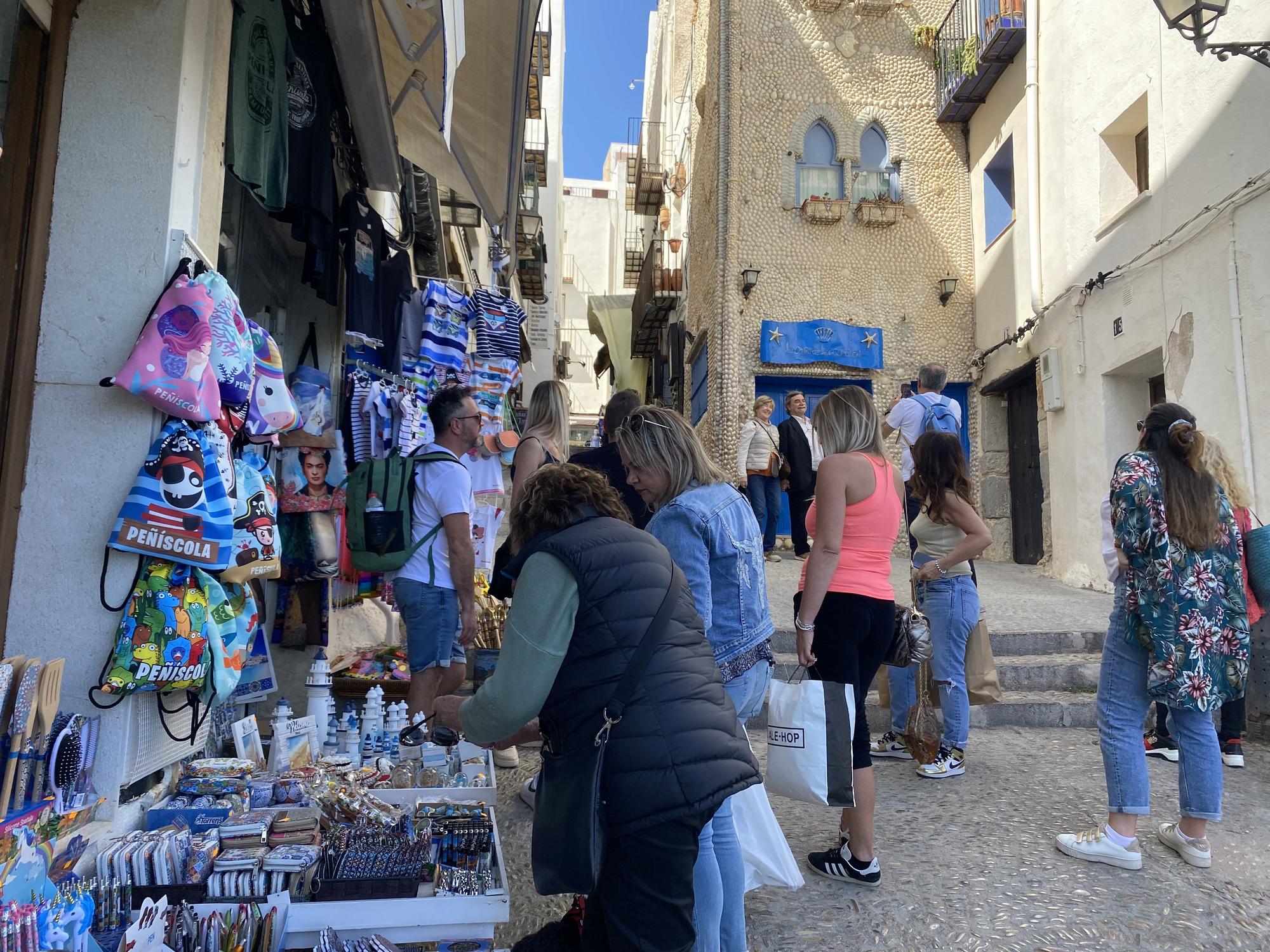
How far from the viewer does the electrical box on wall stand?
9648 millimetres

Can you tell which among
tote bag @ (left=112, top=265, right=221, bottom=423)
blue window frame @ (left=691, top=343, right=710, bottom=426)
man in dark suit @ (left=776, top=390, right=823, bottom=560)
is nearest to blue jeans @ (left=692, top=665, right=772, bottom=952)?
tote bag @ (left=112, top=265, right=221, bottom=423)

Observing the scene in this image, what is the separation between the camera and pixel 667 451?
8.63 ft

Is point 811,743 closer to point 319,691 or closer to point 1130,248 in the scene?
point 319,691

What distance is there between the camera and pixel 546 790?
1.90 metres

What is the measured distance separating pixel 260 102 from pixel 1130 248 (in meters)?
8.22

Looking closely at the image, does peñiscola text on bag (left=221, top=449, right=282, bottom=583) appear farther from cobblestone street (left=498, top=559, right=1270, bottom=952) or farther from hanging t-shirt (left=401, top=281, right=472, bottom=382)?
hanging t-shirt (left=401, top=281, right=472, bottom=382)

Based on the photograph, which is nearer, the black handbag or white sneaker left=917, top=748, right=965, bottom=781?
the black handbag

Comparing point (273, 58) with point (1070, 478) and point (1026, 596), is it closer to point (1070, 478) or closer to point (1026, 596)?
point (1026, 596)

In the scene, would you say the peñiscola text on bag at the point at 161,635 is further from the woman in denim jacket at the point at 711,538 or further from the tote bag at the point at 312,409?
the tote bag at the point at 312,409

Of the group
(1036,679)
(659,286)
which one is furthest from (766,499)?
(659,286)

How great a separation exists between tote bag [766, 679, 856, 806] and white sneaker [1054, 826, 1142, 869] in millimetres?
1068

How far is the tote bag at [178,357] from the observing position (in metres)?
2.52

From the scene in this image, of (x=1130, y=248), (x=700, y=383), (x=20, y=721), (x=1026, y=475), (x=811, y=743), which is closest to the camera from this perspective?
(x=20, y=721)

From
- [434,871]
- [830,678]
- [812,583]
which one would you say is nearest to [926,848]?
[830,678]
